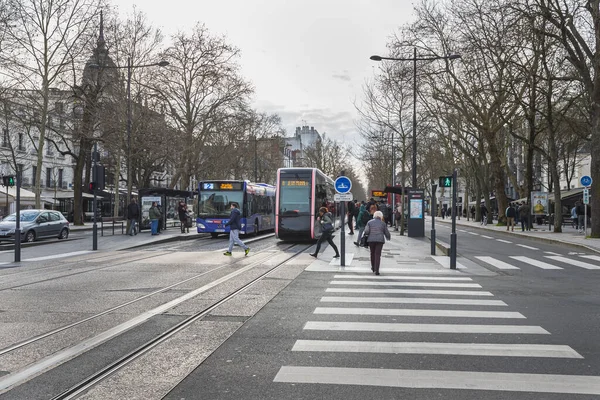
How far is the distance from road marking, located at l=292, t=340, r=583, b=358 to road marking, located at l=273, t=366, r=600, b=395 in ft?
2.35

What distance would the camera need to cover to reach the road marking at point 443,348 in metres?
5.93

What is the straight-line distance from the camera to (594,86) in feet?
82.9

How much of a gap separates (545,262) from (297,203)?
10.1m

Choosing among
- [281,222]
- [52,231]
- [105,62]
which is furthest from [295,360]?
[105,62]

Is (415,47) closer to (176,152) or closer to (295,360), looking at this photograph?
(176,152)

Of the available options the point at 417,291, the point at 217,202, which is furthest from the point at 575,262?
the point at 217,202

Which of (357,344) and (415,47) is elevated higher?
(415,47)

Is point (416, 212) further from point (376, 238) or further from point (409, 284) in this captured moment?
point (409, 284)

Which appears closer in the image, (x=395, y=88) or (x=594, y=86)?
(x=594, y=86)

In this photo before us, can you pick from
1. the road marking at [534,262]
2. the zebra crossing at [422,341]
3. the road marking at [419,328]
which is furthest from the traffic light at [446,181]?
the road marking at [419,328]

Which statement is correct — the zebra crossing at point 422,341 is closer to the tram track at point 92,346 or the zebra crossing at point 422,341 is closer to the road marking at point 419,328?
the road marking at point 419,328

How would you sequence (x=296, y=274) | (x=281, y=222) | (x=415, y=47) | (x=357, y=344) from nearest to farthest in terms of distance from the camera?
(x=357, y=344)
(x=296, y=274)
(x=281, y=222)
(x=415, y=47)

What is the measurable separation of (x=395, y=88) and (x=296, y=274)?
28929 mm

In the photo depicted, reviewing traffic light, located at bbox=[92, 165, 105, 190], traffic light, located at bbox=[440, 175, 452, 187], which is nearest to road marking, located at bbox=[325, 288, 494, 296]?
traffic light, located at bbox=[440, 175, 452, 187]
